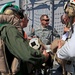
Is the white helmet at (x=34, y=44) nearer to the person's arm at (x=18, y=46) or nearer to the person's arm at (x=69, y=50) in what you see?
the person's arm at (x=18, y=46)

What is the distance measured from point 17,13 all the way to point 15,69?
604mm

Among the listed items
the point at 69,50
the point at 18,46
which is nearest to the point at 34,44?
the point at 18,46

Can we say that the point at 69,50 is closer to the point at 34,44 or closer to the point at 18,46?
the point at 18,46

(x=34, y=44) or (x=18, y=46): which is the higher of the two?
(x=18, y=46)

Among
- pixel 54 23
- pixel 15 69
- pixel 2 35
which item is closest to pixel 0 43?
pixel 2 35

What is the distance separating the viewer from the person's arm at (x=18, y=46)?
2.43m

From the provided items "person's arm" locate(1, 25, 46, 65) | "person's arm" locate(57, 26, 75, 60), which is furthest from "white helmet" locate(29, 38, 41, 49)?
"person's arm" locate(57, 26, 75, 60)

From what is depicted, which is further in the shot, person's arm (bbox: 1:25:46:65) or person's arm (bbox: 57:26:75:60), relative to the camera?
person's arm (bbox: 1:25:46:65)

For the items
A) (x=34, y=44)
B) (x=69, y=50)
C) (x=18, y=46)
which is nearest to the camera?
(x=69, y=50)

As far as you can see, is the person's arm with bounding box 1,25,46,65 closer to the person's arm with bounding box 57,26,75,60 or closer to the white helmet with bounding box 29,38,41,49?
the person's arm with bounding box 57,26,75,60

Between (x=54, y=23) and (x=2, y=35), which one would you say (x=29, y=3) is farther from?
(x=2, y=35)

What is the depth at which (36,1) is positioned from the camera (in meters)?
8.86

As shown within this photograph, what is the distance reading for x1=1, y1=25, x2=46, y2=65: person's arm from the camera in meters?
2.43

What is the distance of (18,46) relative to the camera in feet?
7.96
